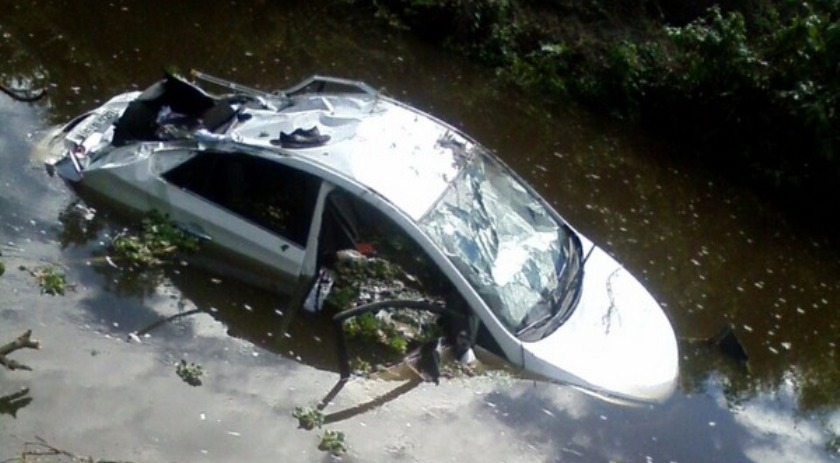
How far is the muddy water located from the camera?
6.63m

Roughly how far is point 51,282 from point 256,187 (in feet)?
5.09

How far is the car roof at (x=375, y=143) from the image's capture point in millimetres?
7512

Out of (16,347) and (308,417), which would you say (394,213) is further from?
(16,347)

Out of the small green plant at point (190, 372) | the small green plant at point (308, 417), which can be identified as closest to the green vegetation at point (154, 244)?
the small green plant at point (190, 372)

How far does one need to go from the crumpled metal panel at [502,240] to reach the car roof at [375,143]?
0.51 feet

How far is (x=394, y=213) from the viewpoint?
24.1ft

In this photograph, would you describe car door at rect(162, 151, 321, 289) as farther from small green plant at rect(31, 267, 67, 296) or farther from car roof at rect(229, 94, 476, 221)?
small green plant at rect(31, 267, 67, 296)

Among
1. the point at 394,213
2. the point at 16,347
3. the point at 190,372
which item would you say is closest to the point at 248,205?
the point at 394,213

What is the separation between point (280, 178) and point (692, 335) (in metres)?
4.08

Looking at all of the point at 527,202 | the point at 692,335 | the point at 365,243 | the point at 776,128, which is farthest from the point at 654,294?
the point at 776,128

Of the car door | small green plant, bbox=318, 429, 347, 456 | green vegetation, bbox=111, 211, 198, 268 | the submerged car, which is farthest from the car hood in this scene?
green vegetation, bbox=111, 211, 198, 268

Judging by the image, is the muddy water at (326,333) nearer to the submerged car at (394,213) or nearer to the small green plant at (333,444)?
the small green plant at (333,444)

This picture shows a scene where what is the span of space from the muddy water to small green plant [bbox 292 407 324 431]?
0.20 feet

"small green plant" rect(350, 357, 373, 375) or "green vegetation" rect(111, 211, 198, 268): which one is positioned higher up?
"green vegetation" rect(111, 211, 198, 268)
